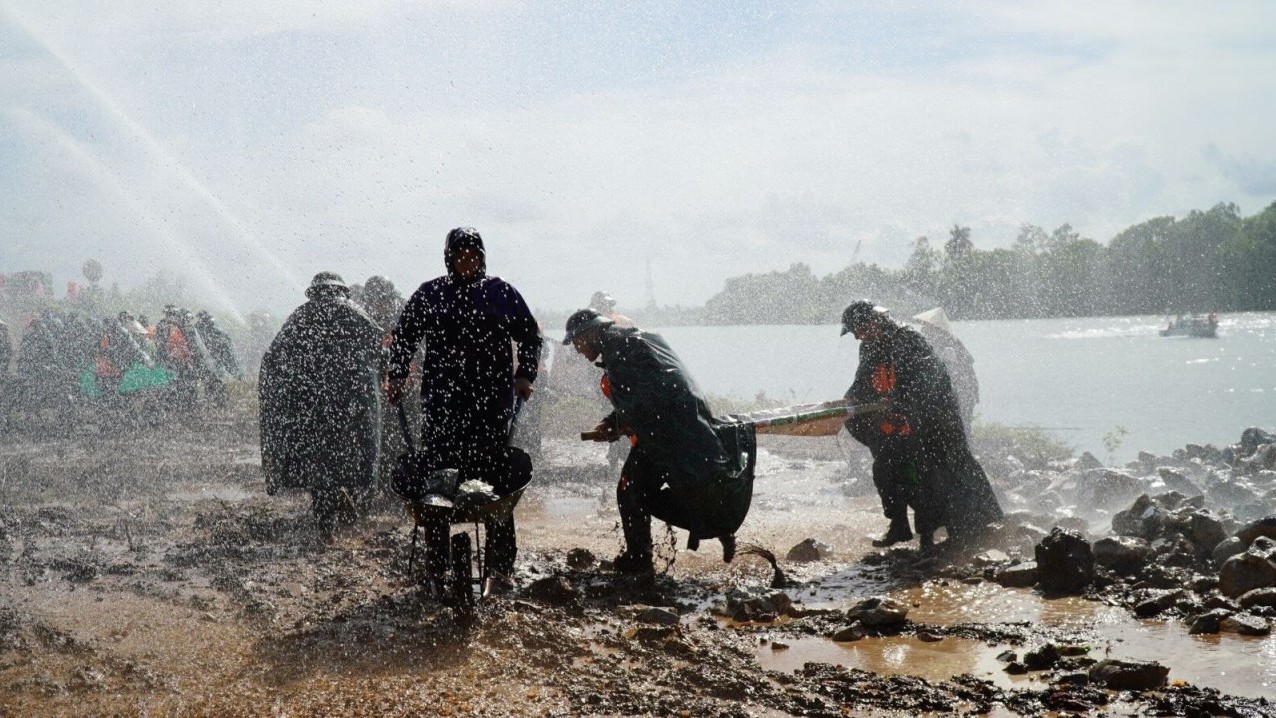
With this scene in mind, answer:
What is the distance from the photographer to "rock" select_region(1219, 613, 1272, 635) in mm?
4812

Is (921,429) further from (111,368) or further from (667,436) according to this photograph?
(111,368)

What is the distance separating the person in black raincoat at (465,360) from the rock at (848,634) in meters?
1.79

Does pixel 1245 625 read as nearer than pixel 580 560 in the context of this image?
Yes

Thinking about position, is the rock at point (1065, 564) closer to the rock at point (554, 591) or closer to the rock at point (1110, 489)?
the rock at point (554, 591)

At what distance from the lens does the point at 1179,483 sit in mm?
10734

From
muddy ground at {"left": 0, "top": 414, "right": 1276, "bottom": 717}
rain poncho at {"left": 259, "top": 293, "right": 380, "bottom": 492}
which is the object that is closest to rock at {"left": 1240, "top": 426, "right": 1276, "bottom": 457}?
muddy ground at {"left": 0, "top": 414, "right": 1276, "bottom": 717}

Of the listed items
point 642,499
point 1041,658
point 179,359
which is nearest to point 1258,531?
point 1041,658

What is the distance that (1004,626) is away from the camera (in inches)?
206

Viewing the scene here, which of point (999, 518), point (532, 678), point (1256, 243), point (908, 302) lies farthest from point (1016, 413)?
point (1256, 243)

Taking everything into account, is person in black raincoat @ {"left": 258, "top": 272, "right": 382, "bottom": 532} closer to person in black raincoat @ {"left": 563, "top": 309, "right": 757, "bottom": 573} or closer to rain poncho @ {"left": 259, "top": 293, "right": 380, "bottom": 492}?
rain poncho @ {"left": 259, "top": 293, "right": 380, "bottom": 492}

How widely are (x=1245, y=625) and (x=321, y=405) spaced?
6.01 metres

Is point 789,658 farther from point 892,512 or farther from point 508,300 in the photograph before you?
point 892,512

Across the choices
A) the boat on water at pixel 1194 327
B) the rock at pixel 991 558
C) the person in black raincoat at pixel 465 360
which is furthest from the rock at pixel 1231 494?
the boat on water at pixel 1194 327

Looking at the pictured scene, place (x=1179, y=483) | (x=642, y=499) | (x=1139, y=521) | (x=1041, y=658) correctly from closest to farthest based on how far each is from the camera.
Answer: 1. (x=1041, y=658)
2. (x=642, y=499)
3. (x=1139, y=521)
4. (x=1179, y=483)
